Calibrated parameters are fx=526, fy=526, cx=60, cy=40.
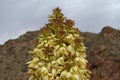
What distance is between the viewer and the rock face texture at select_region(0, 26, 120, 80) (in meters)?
49.1

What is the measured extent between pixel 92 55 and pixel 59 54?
107 ft

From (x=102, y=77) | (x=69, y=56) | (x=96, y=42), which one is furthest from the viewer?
(x=96, y=42)

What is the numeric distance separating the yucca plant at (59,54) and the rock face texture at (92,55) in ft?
77.2

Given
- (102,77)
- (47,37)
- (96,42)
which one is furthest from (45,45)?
(96,42)

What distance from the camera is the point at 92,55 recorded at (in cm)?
5247

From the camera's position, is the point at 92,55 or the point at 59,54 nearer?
the point at 59,54

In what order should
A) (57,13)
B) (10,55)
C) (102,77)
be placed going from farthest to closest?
1. (10,55)
2. (102,77)
3. (57,13)

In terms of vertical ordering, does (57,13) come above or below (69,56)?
above

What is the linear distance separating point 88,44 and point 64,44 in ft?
123

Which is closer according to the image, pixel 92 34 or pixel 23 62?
pixel 23 62

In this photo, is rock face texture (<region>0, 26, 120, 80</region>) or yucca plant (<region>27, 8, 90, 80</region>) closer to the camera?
Answer: yucca plant (<region>27, 8, 90, 80</region>)

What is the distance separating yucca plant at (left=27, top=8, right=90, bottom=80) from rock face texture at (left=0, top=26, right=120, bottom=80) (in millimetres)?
23528

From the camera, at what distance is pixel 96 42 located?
5712 centimetres

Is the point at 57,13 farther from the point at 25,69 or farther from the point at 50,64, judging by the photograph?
the point at 25,69
